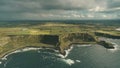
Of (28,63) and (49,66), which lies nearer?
(49,66)

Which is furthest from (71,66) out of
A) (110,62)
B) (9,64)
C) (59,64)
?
(9,64)

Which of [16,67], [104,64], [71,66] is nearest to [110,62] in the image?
[104,64]

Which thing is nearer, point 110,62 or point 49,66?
point 49,66

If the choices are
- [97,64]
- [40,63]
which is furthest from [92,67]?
[40,63]

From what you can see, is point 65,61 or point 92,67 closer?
point 92,67

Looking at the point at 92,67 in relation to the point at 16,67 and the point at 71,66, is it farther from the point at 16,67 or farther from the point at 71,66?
the point at 16,67

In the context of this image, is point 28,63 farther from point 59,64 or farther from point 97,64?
point 97,64

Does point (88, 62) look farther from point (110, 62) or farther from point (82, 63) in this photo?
point (110, 62)
